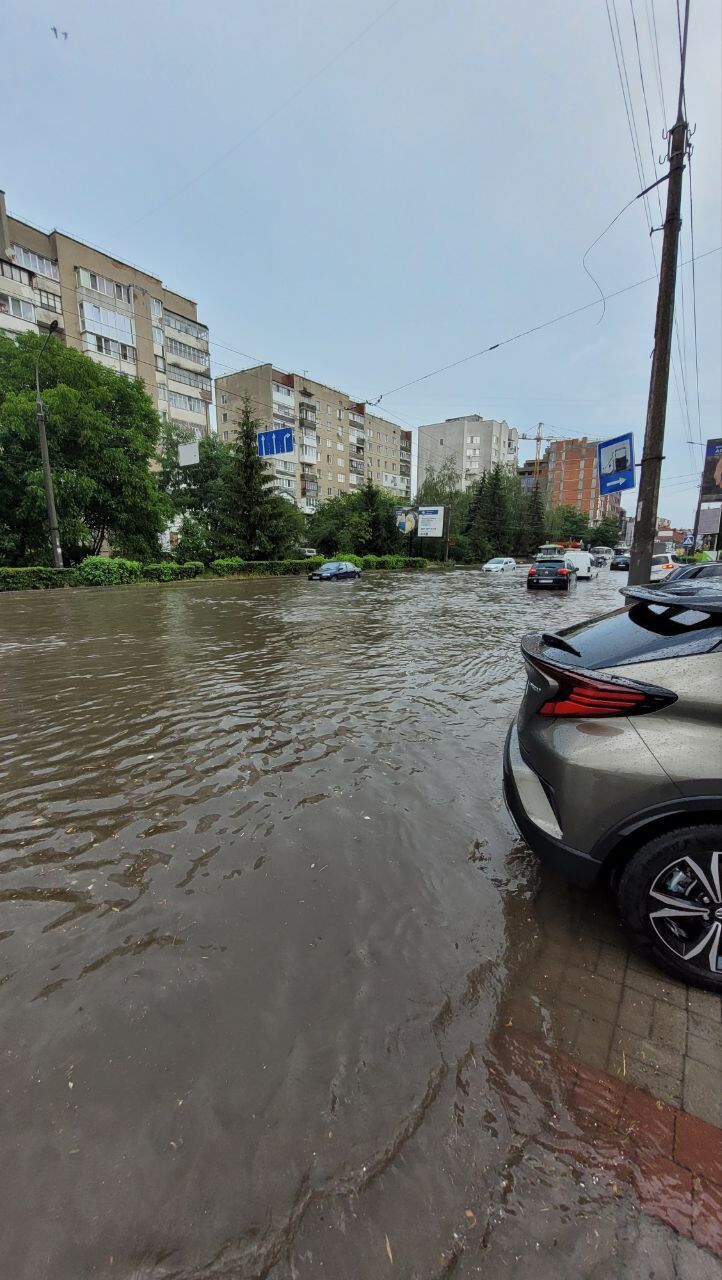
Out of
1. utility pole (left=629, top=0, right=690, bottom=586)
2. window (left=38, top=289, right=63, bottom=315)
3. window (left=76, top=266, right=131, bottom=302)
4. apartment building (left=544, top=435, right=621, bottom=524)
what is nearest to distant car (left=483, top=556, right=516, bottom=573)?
utility pole (left=629, top=0, right=690, bottom=586)

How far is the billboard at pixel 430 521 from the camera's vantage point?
44406mm

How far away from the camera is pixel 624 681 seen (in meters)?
2.23

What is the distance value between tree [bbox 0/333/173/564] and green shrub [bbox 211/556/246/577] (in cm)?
398

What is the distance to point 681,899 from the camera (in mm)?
2094

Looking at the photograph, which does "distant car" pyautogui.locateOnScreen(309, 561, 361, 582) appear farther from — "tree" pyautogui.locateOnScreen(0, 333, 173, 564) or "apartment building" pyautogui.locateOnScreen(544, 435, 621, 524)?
"apartment building" pyautogui.locateOnScreen(544, 435, 621, 524)

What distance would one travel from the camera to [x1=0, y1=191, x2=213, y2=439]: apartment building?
39562 millimetres

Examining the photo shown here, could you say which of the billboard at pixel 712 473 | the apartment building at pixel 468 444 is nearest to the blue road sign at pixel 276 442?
the billboard at pixel 712 473

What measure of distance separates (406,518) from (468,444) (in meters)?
62.8

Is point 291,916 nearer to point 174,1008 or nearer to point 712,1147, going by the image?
point 174,1008

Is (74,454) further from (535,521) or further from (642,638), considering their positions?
(535,521)

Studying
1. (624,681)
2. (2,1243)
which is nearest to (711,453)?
(624,681)

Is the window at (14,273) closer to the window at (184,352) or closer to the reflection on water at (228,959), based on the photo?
the window at (184,352)

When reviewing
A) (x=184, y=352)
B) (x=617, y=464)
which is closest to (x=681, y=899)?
(x=617, y=464)

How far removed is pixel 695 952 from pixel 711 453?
134ft
